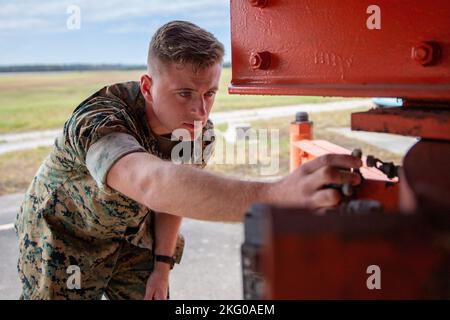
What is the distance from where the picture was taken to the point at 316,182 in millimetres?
1104

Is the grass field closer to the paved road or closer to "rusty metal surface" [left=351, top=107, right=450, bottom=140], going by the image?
the paved road

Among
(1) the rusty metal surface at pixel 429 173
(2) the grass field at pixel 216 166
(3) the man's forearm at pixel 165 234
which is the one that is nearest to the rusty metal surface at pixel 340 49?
(1) the rusty metal surface at pixel 429 173

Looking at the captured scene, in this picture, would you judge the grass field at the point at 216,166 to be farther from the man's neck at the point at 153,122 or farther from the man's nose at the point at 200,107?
the man's nose at the point at 200,107

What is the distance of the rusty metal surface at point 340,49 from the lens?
3.87 ft

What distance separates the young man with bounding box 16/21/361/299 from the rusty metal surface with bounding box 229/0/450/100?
327 millimetres

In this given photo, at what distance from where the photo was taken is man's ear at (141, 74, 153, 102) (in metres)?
2.21

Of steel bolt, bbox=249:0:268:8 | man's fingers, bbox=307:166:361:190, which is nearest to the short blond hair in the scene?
steel bolt, bbox=249:0:268:8

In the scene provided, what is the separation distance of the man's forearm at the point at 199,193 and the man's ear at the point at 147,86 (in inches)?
33.7

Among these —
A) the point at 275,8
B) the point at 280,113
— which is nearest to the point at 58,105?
the point at 280,113

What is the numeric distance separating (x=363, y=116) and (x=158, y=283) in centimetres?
170

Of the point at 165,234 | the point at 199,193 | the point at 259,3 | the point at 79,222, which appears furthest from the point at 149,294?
the point at 259,3

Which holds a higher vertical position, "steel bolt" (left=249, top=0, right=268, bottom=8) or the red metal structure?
"steel bolt" (left=249, top=0, right=268, bottom=8)

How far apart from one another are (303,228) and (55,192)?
189 cm

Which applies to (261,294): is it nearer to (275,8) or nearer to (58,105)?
(275,8)
